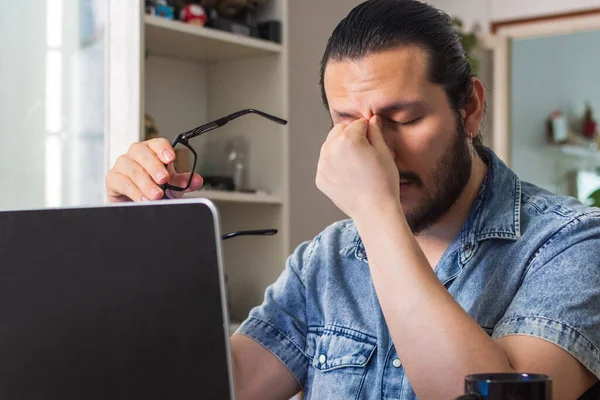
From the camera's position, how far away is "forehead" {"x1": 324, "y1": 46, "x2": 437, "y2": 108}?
1.18 meters

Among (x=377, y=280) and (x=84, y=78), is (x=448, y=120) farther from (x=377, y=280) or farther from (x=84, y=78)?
(x=84, y=78)

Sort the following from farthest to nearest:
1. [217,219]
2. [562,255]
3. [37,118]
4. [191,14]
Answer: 1. [191,14]
2. [37,118]
3. [562,255]
4. [217,219]

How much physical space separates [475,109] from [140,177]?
1.88 feet

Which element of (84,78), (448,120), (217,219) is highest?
(84,78)

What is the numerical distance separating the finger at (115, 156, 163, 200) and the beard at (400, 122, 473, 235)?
0.36 metres

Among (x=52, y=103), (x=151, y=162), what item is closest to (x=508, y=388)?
(x=151, y=162)

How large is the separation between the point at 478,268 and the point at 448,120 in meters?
0.23

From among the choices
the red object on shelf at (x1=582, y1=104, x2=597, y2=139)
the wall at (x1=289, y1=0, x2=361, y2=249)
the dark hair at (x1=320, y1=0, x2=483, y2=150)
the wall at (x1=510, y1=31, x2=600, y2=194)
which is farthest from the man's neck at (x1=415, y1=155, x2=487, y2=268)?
the red object on shelf at (x1=582, y1=104, x2=597, y2=139)

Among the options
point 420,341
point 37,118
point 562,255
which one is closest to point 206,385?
point 420,341

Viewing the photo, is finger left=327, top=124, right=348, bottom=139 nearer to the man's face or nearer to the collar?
the man's face

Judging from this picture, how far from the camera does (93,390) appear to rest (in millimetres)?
718

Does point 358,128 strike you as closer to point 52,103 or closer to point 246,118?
point 52,103

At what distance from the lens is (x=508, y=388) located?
23.7 inches

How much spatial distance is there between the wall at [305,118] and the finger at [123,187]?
1753mm
